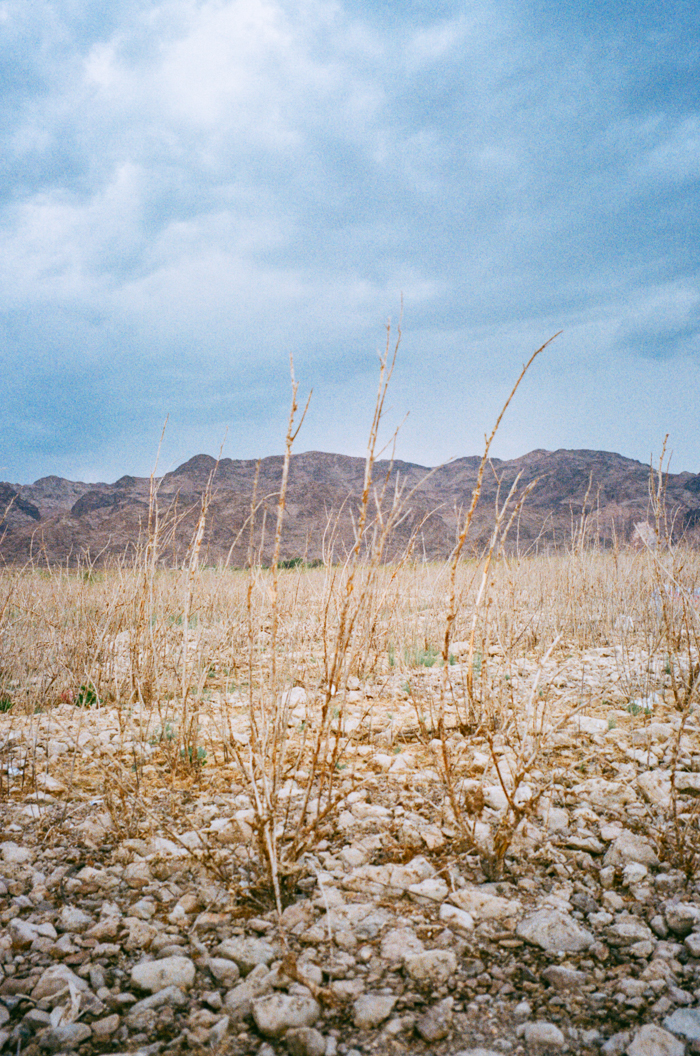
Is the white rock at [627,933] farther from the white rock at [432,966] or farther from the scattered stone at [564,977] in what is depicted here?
the white rock at [432,966]

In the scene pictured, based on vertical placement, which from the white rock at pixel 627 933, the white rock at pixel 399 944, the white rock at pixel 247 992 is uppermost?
the white rock at pixel 627 933

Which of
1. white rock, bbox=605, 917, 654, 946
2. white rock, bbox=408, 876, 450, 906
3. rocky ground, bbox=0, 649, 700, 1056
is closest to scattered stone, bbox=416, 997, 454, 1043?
rocky ground, bbox=0, 649, 700, 1056

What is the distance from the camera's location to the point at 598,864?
1.68 metres

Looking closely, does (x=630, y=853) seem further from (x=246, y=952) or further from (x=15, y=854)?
(x=15, y=854)

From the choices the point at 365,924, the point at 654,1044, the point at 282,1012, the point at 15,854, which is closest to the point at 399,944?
the point at 365,924

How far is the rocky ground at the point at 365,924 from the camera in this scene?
114 cm

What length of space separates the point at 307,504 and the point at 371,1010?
20403 millimetres

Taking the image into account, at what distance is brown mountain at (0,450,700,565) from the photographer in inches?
650

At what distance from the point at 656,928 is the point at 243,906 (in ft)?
3.53

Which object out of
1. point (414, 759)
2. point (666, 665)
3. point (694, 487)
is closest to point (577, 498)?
point (694, 487)

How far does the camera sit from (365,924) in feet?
4.70

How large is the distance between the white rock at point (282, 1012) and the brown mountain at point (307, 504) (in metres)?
9.00

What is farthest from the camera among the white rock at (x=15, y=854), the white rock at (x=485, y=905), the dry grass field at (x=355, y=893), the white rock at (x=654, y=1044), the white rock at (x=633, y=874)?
the white rock at (x=15, y=854)

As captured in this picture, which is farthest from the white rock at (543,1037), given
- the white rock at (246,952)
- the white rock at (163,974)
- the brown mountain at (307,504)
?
the brown mountain at (307,504)
